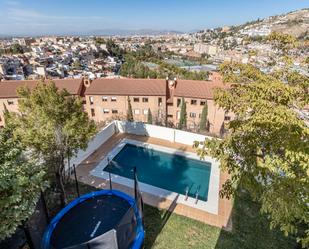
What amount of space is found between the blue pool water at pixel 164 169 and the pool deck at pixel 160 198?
110 centimetres

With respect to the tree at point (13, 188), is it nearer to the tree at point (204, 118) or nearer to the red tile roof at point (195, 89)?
the tree at point (204, 118)

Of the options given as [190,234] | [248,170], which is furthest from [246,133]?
[190,234]

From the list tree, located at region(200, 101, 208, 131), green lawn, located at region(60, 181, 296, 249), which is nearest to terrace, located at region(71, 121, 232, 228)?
green lawn, located at region(60, 181, 296, 249)

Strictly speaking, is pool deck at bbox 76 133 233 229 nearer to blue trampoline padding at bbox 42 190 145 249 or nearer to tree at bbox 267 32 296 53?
blue trampoline padding at bbox 42 190 145 249

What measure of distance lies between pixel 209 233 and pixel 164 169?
678 centimetres

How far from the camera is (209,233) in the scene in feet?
30.9

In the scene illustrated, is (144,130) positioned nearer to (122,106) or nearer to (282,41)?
(122,106)

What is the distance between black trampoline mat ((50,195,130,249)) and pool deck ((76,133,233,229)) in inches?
88.5

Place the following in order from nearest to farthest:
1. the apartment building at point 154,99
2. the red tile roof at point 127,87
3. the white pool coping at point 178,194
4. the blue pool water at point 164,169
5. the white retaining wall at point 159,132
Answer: the white pool coping at point 178,194 < the blue pool water at point 164,169 < the white retaining wall at point 159,132 < the apartment building at point 154,99 < the red tile roof at point 127,87

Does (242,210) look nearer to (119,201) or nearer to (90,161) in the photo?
(119,201)

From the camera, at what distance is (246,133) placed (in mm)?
5375

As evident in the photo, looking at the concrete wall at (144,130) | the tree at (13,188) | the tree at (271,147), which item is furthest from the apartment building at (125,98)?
the tree at (13,188)

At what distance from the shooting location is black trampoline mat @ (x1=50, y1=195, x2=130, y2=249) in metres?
8.09

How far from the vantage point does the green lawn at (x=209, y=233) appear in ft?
28.9
